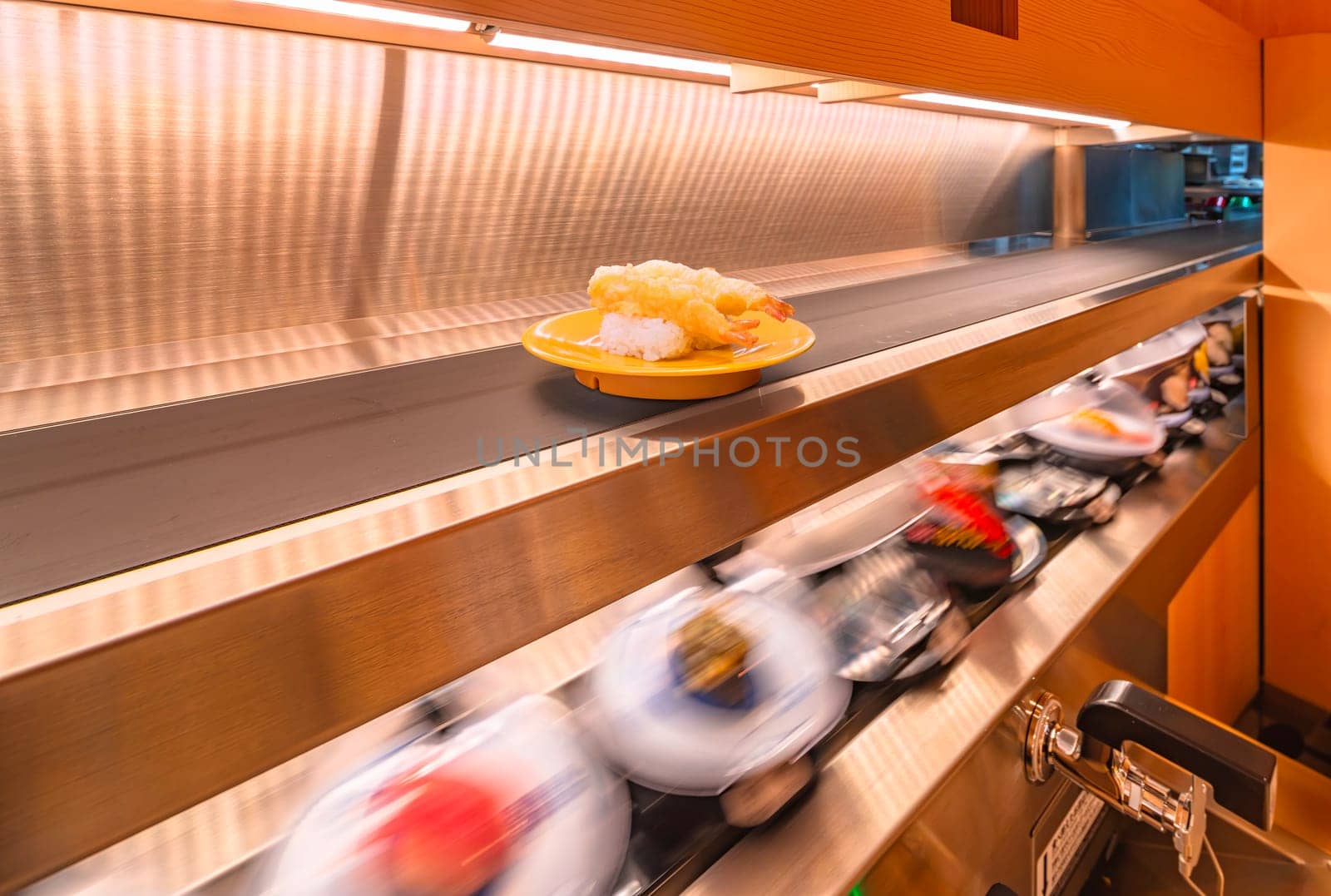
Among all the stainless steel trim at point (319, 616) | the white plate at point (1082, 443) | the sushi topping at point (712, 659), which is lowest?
the sushi topping at point (712, 659)

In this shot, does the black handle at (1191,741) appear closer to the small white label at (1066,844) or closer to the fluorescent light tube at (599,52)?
the small white label at (1066,844)

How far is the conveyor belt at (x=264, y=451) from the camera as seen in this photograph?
430 mm

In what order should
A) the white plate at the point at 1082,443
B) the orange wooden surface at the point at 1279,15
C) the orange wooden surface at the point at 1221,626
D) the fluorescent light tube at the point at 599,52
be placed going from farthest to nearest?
1. the orange wooden surface at the point at 1279,15
2. the orange wooden surface at the point at 1221,626
3. the white plate at the point at 1082,443
4. the fluorescent light tube at the point at 599,52

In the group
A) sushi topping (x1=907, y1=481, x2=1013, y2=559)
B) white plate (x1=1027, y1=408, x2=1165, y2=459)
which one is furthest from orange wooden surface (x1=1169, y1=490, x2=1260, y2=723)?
sushi topping (x1=907, y1=481, x2=1013, y2=559)

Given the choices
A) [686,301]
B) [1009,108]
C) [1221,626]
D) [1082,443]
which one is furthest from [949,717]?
[1221,626]

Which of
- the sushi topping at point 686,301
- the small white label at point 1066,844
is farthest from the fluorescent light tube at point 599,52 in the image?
the small white label at point 1066,844

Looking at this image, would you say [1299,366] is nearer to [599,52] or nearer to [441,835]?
[599,52]

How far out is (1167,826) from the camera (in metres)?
0.92

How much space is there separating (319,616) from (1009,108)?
1.78 meters

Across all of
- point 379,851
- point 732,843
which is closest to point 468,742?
point 379,851

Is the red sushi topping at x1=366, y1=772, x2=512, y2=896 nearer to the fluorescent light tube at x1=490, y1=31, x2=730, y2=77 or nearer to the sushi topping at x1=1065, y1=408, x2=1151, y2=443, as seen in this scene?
the fluorescent light tube at x1=490, y1=31, x2=730, y2=77

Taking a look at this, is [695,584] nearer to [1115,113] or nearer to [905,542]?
[905,542]

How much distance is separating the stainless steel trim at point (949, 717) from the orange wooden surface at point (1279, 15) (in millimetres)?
1657

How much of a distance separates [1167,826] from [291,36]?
1.37 metres
